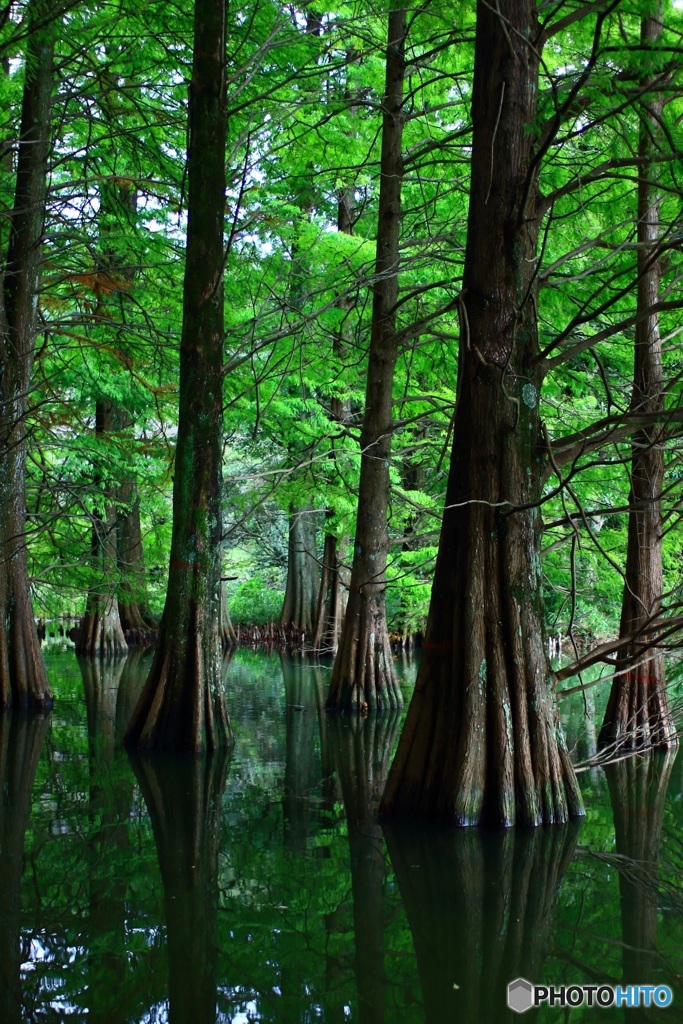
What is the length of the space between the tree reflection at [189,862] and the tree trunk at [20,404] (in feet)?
10.4

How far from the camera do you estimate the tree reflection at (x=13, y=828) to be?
3.23 m

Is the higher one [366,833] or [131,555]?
[131,555]

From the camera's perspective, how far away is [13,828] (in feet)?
17.1

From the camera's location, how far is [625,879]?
459cm

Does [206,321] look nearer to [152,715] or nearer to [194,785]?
[152,715]

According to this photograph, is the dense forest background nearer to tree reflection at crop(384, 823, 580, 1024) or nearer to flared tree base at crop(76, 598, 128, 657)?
tree reflection at crop(384, 823, 580, 1024)

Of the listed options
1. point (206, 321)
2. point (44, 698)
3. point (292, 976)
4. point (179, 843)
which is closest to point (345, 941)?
point (292, 976)

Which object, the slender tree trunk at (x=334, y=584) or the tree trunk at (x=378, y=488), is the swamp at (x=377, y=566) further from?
the slender tree trunk at (x=334, y=584)

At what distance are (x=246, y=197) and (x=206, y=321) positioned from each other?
4.71m

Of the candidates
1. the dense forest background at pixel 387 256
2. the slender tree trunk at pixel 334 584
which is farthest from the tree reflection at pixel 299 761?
the slender tree trunk at pixel 334 584

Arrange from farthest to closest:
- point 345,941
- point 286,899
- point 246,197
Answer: point 246,197 → point 286,899 → point 345,941

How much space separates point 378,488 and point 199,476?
3.01 m

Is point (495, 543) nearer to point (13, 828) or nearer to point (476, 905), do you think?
point (476, 905)

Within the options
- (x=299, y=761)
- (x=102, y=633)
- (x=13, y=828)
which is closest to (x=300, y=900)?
(x=13, y=828)
